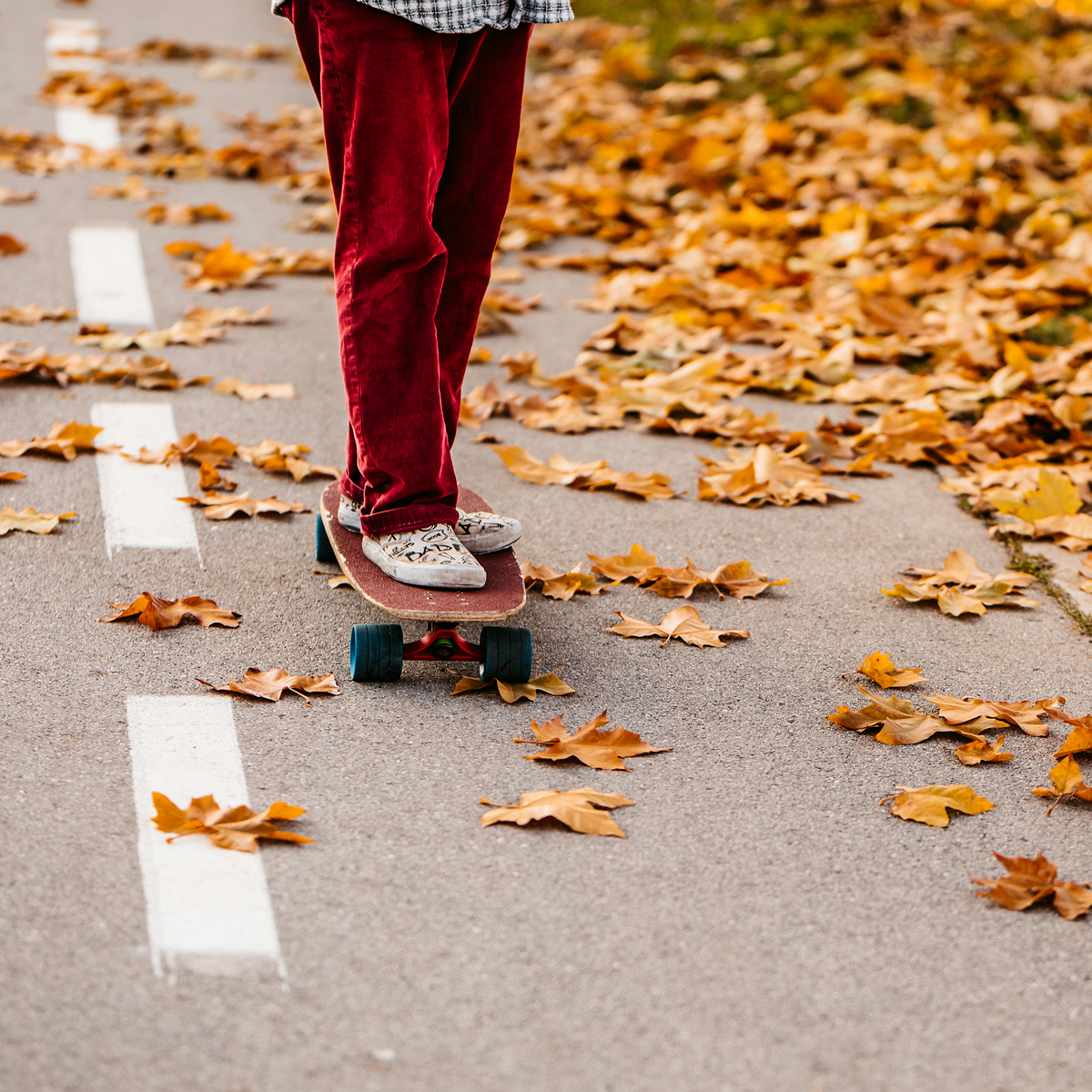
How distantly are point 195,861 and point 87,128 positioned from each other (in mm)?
6537

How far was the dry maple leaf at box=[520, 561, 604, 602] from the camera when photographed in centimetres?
329

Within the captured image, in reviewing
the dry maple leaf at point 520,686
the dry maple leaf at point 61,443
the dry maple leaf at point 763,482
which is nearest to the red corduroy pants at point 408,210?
the dry maple leaf at point 520,686

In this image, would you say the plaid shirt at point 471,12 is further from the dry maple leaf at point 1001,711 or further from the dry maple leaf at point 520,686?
the dry maple leaf at point 1001,711

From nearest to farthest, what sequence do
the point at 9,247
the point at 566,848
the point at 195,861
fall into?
the point at 195,861
the point at 566,848
the point at 9,247

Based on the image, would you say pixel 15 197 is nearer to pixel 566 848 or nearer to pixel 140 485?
pixel 140 485

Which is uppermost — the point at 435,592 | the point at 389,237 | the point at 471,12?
the point at 471,12

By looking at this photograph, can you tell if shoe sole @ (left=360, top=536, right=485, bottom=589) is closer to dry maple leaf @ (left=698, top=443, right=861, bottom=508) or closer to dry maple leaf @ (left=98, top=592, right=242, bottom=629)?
dry maple leaf @ (left=98, top=592, right=242, bottom=629)

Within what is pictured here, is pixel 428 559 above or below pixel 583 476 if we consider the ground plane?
above

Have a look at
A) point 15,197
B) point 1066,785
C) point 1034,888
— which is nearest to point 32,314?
point 15,197

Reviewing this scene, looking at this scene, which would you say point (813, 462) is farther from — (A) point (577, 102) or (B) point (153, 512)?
(A) point (577, 102)

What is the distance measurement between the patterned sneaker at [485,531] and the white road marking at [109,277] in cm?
238

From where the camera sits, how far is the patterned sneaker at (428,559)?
111 inches

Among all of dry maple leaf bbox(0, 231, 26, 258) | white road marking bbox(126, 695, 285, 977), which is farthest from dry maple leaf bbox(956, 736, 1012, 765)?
dry maple leaf bbox(0, 231, 26, 258)

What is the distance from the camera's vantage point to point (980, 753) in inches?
105
